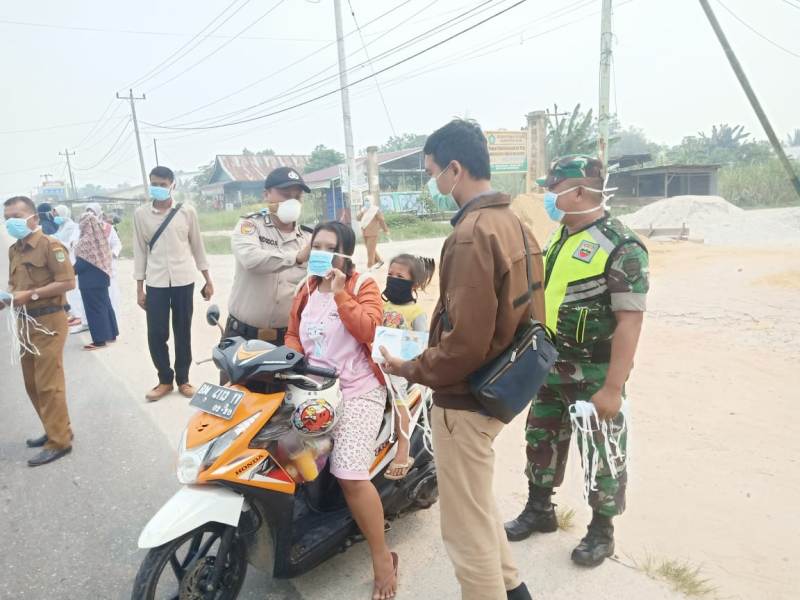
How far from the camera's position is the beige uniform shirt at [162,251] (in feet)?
15.8

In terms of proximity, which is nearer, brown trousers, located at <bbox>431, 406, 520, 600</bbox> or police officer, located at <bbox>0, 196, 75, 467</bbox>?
brown trousers, located at <bbox>431, 406, 520, 600</bbox>

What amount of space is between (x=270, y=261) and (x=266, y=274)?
0.14 metres

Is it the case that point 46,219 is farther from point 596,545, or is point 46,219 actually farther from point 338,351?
point 596,545

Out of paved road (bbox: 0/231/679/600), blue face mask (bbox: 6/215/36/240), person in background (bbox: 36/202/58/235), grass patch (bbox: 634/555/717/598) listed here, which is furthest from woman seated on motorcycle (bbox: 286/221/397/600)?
person in background (bbox: 36/202/58/235)

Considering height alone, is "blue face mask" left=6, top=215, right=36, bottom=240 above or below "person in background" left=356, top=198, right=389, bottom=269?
above

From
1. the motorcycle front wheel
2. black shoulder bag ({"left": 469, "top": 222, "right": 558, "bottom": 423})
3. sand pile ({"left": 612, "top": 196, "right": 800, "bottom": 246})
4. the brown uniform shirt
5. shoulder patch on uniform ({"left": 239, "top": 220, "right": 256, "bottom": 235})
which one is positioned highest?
shoulder patch on uniform ({"left": 239, "top": 220, "right": 256, "bottom": 235})

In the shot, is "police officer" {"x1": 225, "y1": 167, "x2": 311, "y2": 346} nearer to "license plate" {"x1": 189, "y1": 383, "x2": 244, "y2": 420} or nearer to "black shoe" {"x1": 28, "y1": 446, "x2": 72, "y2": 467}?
"license plate" {"x1": 189, "y1": 383, "x2": 244, "y2": 420}

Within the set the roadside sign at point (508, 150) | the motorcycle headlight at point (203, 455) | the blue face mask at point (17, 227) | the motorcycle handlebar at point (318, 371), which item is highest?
the roadside sign at point (508, 150)

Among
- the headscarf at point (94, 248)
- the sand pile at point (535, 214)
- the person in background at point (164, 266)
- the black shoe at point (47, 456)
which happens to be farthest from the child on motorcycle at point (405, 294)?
the sand pile at point (535, 214)

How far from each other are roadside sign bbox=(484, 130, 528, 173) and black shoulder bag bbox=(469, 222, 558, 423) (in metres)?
16.8

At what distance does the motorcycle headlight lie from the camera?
7.13 ft

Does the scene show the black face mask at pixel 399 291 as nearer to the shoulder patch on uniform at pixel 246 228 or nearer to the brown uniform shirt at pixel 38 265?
the shoulder patch on uniform at pixel 246 228

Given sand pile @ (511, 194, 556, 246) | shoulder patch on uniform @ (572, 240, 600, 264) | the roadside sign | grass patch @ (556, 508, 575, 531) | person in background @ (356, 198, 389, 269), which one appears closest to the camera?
shoulder patch on uniform @ (572, 240, 600, 264)

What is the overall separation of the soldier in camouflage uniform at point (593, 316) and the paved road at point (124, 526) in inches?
9.2
